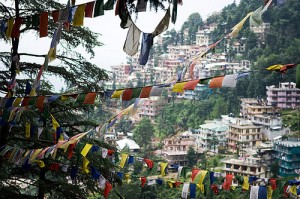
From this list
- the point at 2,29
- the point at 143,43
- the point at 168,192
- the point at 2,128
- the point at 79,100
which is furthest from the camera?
the point at 168,192

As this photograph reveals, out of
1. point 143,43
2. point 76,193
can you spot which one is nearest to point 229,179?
point 76,193

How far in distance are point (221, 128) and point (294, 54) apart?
29.3ft

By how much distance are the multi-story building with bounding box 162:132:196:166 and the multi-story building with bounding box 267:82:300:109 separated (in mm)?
6033

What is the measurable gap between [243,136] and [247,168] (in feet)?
20.0

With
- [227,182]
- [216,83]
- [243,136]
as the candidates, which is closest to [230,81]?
[216,83]

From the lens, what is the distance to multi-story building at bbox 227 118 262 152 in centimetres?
2719

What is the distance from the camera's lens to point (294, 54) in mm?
33188

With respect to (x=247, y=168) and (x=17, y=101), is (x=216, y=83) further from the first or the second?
(x=247, y=168)

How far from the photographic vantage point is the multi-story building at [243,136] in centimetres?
2719

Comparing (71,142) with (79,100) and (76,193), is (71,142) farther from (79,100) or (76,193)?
(76,193)

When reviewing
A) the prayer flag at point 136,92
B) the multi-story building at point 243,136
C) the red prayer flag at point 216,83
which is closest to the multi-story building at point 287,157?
the multi-story building at point 243,136

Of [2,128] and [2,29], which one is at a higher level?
[2,29]

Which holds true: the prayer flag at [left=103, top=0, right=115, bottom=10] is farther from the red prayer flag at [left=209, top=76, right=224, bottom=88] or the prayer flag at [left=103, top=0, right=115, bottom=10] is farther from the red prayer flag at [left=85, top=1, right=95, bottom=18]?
the red prayer flag at [left=209, top=76, right=224, bottom=88]

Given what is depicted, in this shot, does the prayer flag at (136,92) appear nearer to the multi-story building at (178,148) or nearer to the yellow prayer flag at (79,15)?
the yellow prayer flag at (79,15)
